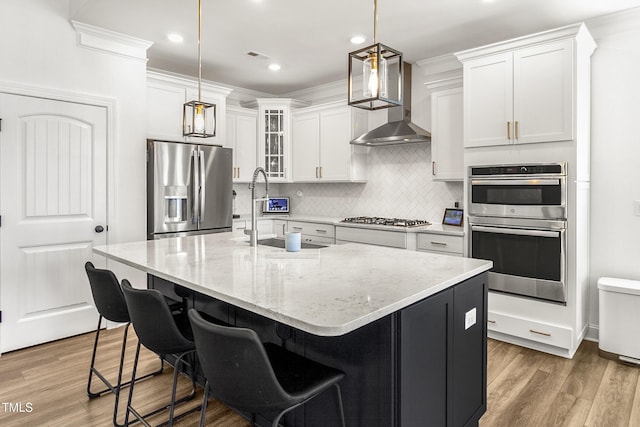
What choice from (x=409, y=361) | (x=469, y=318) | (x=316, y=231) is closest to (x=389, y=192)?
(x=316, y=231)

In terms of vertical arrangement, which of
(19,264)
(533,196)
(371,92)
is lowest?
(19,264)

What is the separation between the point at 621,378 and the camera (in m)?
2.76

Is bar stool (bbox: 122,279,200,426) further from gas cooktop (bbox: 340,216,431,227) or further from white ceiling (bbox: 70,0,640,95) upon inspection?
gas cooktop (bbox: 340,216,431,227)

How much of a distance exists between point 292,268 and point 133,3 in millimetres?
2577

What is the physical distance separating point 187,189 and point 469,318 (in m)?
3.16

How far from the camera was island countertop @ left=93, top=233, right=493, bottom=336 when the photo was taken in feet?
4.24

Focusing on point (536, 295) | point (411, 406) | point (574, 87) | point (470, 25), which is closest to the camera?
point (411, 406)

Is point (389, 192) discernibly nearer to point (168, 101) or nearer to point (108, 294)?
point (168, 101)

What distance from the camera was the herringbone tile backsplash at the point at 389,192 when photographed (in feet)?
14.7

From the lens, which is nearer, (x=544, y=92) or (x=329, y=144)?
(x=544, y=92)

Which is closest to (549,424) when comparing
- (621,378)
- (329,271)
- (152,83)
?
(621,378)

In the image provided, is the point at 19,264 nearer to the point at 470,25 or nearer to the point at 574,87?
the point at 470,25

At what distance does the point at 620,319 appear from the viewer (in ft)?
9.82

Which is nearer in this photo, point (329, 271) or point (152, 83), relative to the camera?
point (329, 271)
